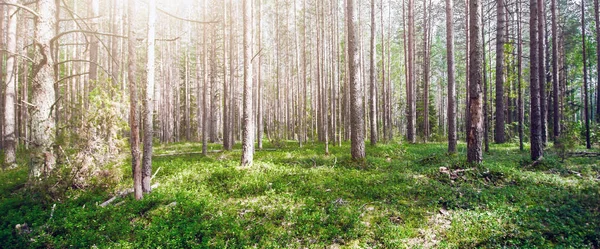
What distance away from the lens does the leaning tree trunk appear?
24.8ft

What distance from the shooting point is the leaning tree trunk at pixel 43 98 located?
24.8 ft

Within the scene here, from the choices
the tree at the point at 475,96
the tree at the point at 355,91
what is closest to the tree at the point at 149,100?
the tree at the point at 355,91

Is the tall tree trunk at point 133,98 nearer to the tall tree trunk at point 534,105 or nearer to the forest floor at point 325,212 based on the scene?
the forest floor at point 325,212

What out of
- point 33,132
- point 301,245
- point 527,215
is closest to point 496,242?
point 527,215

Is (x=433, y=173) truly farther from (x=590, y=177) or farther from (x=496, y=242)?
(x=590, y=177)

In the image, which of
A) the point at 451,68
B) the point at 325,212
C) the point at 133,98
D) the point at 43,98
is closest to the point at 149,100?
the point at 133,98

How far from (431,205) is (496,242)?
4.69ft

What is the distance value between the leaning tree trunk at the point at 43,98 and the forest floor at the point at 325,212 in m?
0.97

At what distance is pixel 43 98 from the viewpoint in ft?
26.2

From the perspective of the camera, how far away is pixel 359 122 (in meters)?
9.54

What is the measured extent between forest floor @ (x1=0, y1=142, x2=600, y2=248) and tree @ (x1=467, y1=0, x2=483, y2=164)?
2.22 ft

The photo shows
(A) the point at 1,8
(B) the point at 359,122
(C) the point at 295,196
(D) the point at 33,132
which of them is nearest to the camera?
(C) the point at 295,196

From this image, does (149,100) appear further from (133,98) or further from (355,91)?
(355,91)

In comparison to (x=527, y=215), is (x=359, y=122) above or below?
above
